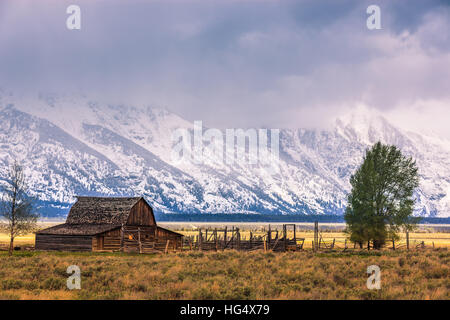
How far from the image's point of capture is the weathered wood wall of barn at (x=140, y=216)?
202ft

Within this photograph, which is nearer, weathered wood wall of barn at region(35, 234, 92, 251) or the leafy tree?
the leafy tree

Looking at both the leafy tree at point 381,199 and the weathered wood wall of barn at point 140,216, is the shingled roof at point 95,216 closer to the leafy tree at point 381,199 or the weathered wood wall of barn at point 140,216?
the weathered wood wall of barn at point 140,216

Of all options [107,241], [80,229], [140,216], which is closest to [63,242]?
[80,229]

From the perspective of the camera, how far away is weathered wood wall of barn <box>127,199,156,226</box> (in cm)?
6156

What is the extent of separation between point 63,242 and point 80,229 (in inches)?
96.6

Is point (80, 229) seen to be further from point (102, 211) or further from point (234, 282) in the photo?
point (234, 282)

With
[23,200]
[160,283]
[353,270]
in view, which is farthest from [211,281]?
[23,200]

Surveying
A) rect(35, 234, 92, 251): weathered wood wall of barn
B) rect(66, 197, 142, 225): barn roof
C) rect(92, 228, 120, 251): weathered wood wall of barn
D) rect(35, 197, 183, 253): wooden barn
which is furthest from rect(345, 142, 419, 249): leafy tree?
rect(35, 234, 92, 251): weathered wood wall of barn

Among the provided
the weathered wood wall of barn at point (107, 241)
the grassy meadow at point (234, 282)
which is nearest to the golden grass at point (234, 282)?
the grassy meadow at point (234, 282)

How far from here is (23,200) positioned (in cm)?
5172

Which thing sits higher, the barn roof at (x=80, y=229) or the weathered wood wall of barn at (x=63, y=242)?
the barn roof at (x=80, y=229)

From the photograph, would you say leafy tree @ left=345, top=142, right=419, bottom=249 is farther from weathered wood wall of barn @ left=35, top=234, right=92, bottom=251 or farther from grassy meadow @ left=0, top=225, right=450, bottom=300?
weathered wood wall of barn @ left=35, top=234, right=92, bottom=251
